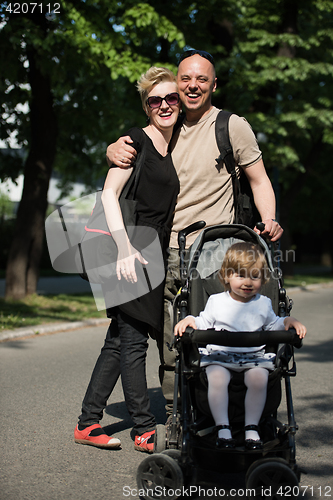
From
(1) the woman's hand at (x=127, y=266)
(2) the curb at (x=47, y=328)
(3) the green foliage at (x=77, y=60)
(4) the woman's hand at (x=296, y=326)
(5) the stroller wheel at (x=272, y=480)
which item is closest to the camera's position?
(5) the stroller wheel at (x=272, y=480)

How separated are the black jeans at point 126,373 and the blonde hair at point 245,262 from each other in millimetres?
836

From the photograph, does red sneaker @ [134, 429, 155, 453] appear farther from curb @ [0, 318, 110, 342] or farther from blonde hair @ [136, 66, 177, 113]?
curb @ [0, 318, 110, 342]

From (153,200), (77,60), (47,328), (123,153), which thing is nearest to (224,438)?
(153,200)

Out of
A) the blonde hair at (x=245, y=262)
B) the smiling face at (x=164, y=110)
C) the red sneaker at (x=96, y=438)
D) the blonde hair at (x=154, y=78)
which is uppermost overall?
the blonde hair at (x=154, y=78)

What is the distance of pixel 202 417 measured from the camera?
2.84 m

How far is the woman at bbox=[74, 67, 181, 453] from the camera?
11.2 feet

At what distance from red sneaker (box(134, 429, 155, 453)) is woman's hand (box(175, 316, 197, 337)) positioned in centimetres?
102

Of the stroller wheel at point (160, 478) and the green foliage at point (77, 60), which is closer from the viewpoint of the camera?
the stroller wheel at point (160, 478)

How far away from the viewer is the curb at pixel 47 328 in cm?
762

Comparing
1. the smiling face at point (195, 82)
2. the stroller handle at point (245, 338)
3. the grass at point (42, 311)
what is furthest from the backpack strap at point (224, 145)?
the grass at point (42, 311)

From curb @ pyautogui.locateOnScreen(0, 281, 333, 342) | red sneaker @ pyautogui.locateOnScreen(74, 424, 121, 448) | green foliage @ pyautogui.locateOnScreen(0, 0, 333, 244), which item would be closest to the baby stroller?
red sneaker @ pyautogui.locateOnScreen(74, 424, 121, 448)

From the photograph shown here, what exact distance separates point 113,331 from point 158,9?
1115 cm

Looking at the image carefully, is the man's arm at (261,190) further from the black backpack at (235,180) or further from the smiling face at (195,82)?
the smiling face at (195,82)

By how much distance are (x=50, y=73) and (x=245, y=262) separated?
834cm
